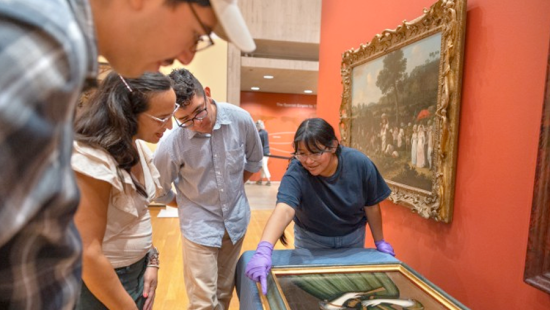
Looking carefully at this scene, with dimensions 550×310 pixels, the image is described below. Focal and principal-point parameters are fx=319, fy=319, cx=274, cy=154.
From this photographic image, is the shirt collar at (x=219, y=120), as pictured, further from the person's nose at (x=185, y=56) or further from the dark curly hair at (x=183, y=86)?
the person's nose at (x=185, y=56)

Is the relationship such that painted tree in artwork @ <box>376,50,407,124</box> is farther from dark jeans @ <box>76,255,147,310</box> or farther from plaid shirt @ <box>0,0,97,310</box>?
plaid shirt @ <box>0,0,97,310</box>

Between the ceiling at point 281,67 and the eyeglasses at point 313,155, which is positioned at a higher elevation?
the ceiling at point 281,67

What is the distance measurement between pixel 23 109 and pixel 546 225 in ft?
4.97

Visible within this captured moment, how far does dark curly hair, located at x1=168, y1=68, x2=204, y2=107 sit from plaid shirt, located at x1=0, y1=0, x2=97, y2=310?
1.25 meters

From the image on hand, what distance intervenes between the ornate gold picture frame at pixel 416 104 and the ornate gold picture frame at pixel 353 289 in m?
0.63

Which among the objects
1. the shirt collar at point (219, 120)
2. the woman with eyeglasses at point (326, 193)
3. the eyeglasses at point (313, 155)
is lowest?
the woman with eyeglasses at point (326, 193)

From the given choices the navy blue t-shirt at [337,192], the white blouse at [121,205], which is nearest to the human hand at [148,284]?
the white blouse at [121,205]

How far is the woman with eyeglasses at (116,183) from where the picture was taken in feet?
2.71

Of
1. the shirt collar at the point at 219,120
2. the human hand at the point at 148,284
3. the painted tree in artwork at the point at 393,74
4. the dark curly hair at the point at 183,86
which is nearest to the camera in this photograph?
the human hand at the point at 148,284

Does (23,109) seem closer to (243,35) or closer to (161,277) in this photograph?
(243,35)

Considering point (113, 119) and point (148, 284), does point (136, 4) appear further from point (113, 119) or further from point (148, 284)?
point (148, 284)

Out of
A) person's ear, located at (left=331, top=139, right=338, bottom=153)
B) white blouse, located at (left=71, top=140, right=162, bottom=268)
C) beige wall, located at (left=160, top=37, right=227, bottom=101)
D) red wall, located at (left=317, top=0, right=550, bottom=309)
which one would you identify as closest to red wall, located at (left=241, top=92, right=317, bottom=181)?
beige wall, located at (left=160, top=37, right=227, bottom=101)

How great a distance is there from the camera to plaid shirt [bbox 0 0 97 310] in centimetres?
24

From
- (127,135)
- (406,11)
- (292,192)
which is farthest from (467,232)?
(127,135)
